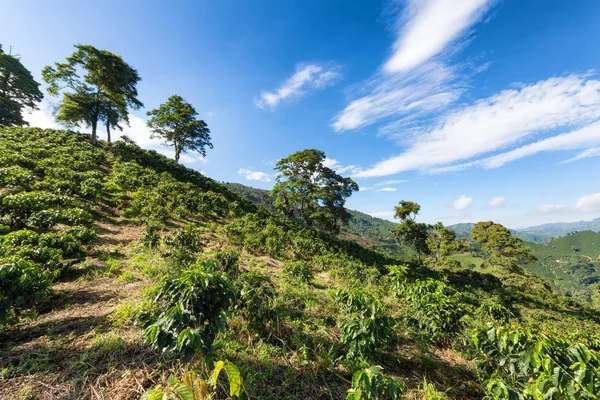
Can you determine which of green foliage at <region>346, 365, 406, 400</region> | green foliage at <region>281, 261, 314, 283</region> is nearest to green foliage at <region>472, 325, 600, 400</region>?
green foliage at <region>346, 365, 406, 400</region>

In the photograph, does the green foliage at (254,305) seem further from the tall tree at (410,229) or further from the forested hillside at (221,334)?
the tall tree at (410,229)

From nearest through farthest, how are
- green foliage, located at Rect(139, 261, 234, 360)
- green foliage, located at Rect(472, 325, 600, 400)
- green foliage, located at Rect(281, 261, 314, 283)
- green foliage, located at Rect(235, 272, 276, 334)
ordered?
green foliage, located at Rect(472, 325, 600, 400)
green foliage, located at Rect(139, 261, 234, 360)
green foliage, located at Rect(235, 272, 276, 334)
green foliage, located at Rect(281, 261, 314, 283)

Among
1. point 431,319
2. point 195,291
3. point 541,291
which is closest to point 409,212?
point 541,291

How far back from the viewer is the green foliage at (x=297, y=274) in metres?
7.50

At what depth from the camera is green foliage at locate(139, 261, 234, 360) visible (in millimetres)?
2496

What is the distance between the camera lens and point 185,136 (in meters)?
25.9

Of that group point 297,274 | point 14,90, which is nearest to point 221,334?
point 297,274

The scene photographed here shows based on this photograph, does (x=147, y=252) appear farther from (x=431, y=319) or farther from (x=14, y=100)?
(x=14, y=100)

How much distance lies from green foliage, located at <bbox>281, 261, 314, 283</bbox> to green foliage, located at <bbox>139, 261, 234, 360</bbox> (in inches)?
185

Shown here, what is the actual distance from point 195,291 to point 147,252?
6038mm

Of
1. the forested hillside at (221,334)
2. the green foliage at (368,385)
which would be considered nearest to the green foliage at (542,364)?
the forested hillside at (221,334)

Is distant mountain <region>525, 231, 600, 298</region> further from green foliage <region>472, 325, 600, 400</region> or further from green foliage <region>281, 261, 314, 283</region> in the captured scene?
green foliage <region>472, 325, 600, 400</region>

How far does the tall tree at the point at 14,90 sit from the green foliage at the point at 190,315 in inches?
1467

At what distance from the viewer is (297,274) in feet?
25.5
